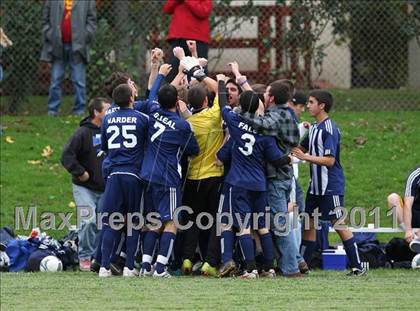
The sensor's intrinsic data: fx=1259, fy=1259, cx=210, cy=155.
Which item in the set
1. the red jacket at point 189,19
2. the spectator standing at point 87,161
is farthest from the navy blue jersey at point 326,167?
the red jacket at point 189,19

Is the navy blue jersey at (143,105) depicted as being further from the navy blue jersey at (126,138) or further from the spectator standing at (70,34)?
the spectator standing at (70,34)

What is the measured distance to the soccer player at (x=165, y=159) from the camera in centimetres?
1176

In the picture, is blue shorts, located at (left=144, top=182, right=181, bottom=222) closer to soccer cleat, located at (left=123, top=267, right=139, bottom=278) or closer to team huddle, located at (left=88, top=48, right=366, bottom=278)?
team huddle, located at (left=88, top=48, right=366, bottom=278)

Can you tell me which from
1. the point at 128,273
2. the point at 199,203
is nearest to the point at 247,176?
the point at 199,203

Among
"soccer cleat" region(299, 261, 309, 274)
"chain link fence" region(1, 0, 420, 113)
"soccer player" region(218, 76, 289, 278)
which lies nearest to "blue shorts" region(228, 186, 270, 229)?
"soccer player" region(218, 76, 289, 278)

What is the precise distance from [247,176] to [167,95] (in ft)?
3.49

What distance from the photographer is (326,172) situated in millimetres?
11953

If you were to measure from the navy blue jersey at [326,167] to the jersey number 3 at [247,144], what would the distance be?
Result: 68 cm

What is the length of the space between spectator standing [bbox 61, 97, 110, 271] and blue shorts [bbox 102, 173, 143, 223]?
121 centimetres

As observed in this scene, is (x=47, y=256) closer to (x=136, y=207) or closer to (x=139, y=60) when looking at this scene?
(x=136, y=207)

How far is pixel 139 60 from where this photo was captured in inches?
721

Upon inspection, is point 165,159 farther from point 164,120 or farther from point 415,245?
point 415,245

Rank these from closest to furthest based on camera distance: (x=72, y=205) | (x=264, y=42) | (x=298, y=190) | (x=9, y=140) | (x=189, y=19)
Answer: (x=298, y=190) < (x=72, y=205) < (x=189, y=19) < (x=9, y=140) < (x=264, y=42)

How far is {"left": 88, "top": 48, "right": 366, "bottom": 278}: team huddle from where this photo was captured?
11.7 m
